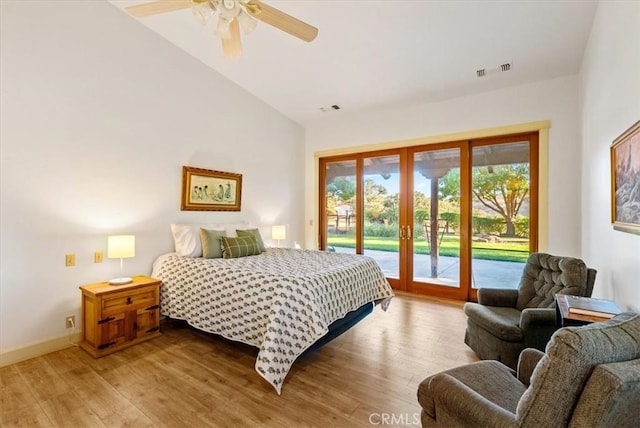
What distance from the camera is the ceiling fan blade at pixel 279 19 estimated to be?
6.76 ft

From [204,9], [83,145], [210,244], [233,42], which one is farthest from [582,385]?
[83,145]

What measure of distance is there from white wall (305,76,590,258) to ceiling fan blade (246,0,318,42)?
2.68 meters

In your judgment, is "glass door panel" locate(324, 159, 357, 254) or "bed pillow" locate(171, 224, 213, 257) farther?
"glass door panel" locate(324, 159, 357, 254)

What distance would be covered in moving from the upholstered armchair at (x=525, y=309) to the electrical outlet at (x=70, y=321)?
12.3 ft

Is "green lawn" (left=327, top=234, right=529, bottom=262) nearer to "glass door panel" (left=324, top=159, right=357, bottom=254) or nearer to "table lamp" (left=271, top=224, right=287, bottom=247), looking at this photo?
"glass door panel" (left=324, top=159, right=357, bottom=254)

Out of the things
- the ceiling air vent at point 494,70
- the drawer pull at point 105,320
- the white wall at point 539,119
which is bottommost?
the drawer pull at point 105,320

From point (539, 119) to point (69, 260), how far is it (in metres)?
5.45

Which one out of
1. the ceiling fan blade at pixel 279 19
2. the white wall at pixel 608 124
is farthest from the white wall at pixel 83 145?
the white wall at pixel 608 124

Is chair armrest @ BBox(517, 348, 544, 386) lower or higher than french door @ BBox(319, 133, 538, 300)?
lower

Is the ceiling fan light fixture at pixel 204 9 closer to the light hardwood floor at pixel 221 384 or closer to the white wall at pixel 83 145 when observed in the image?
the white wall at pixel 83 145

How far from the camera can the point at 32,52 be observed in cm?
269

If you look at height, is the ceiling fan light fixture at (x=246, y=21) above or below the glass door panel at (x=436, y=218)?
above

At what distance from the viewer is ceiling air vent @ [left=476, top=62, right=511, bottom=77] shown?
11.2 ft

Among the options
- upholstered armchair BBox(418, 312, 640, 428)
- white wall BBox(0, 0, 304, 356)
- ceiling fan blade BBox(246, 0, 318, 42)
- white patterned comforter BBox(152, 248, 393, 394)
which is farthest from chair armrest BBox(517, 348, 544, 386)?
white wall BBox(0, 0, 304, 356)
